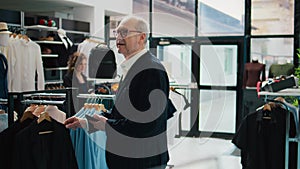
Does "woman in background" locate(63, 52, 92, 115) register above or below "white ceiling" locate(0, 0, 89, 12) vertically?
below

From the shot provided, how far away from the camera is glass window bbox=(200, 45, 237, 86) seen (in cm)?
782

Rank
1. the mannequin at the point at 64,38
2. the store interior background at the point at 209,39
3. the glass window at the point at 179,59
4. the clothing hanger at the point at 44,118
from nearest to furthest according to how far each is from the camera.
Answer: the clothing hanger at the point at 44,118 → the mannequin at the point at 64,38 → the store interior background at the point at 209,39 → the glass window at the point at 179,59

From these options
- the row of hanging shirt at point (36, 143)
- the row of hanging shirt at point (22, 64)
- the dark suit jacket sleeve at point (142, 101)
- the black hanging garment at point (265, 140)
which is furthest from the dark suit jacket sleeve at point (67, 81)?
the dark suit jacket sleeve at point (142, 101)

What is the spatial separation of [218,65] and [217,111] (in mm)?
1013

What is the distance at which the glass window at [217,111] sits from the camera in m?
7.85

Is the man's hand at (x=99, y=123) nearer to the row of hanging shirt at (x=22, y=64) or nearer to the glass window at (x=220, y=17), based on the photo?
the row of hanging shirt at (x=22, y=64)

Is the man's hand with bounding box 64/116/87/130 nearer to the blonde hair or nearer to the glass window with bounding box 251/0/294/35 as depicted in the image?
the blonde hair

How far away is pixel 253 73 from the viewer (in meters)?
7.33

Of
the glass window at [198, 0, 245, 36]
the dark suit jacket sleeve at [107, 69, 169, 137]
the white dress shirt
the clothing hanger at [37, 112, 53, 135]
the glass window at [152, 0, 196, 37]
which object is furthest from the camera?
the glass window at [152, 0, 196, 37]

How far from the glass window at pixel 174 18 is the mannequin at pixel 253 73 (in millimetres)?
1457

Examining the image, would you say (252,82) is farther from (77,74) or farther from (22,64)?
(22,64)

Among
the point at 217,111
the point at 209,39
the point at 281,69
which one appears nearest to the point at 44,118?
the point at 281,69

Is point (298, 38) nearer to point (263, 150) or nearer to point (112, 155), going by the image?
point (263, 150)

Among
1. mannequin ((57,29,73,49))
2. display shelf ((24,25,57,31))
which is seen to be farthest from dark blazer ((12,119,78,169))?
mannequin ((57,29,73,49))
